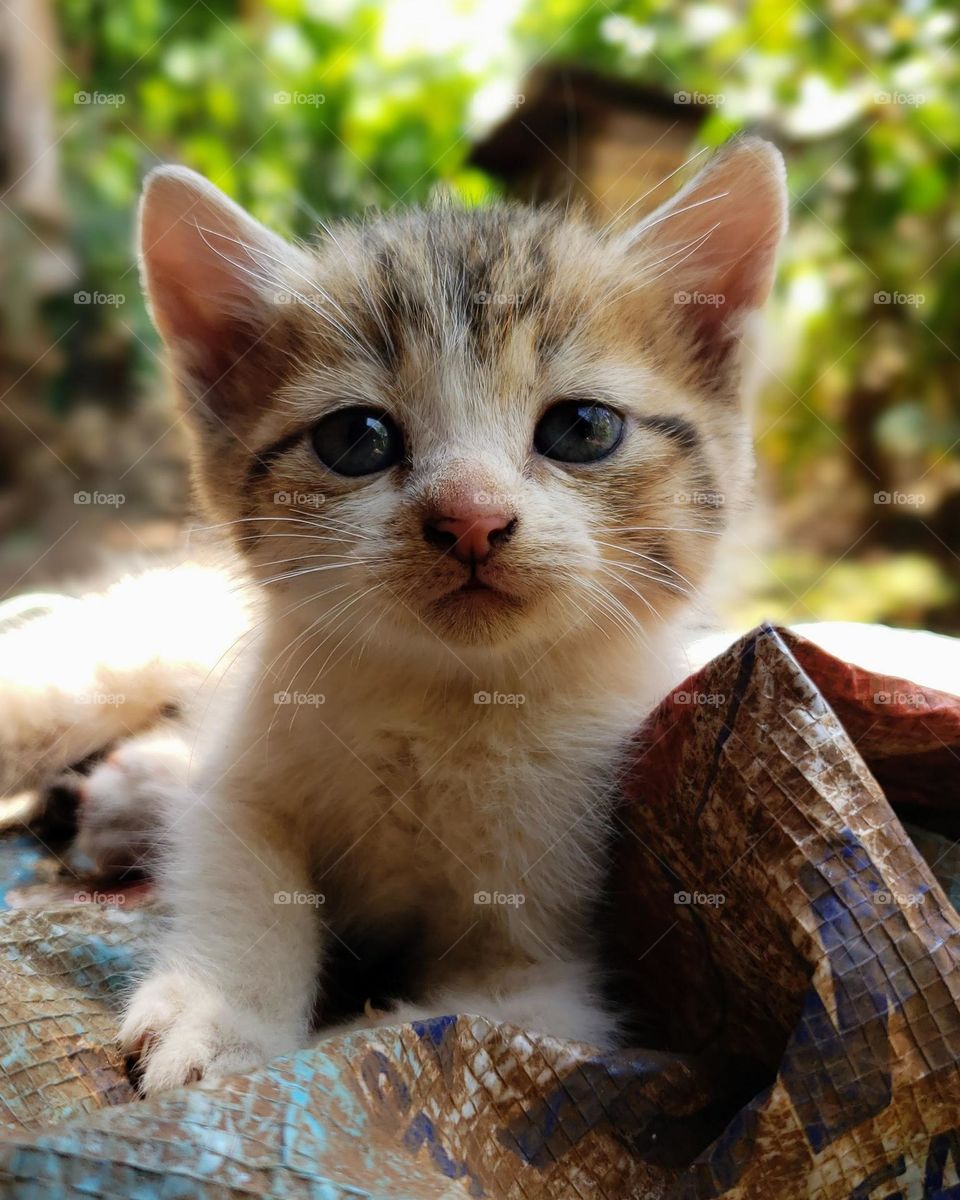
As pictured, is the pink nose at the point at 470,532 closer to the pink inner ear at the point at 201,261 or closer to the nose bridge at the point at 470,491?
the nose bridge at the point at 470,491

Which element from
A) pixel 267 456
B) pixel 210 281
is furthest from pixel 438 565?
pixel 210 281

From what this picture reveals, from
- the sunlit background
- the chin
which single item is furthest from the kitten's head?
the sunlit background

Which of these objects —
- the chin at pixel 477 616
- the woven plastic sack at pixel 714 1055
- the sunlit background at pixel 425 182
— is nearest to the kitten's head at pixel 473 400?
the chin at pixel 477 616

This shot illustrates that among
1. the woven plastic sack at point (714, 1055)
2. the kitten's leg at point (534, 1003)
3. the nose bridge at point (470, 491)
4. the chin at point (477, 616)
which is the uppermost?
the nose bridge at point (470, 491)

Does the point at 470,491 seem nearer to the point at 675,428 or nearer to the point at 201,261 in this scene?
the point at 675,428

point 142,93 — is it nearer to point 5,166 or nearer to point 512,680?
point 5,166

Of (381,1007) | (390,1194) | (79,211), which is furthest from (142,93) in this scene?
(390,1194)
